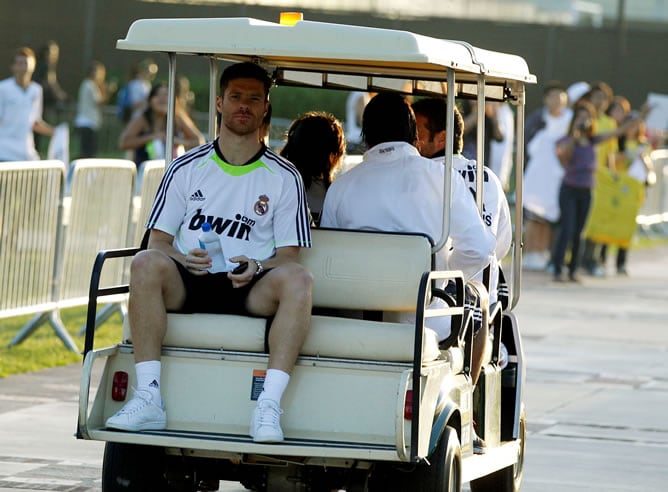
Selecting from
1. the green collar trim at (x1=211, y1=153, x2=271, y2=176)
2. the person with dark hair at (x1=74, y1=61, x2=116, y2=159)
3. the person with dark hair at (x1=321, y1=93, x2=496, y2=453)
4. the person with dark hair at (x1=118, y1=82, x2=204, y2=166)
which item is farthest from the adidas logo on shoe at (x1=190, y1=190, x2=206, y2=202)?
the person with dark hair at (x1=74, y1=61, x2=116, y2=159)

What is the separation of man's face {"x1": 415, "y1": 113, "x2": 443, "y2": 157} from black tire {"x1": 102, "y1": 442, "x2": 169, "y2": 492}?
78.9 inches

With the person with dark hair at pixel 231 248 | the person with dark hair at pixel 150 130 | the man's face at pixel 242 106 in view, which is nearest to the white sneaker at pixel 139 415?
the person with dark hair at pixel 231 248

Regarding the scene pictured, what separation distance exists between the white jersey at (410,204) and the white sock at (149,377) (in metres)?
1.11

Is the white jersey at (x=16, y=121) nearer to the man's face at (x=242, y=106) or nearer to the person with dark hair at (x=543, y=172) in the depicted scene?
the person with dark hair at (x=543, y=172)

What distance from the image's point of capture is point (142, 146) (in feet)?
51.6

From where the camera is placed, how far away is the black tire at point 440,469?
634 centimetres

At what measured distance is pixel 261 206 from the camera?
6.69 metres

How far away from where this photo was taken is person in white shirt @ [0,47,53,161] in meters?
16.7

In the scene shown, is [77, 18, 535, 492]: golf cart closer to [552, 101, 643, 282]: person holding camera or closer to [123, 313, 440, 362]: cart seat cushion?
[123, 313, 440, 362]: cart seat cushion

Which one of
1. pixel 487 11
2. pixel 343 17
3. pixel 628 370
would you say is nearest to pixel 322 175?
pixel 628 370

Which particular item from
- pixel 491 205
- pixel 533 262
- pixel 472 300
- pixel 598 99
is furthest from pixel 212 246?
pixel 598 99

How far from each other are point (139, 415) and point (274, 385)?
1.64 ft

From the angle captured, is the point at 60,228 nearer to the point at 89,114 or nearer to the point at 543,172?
the point at 543,172

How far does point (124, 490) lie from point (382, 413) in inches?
40.4
